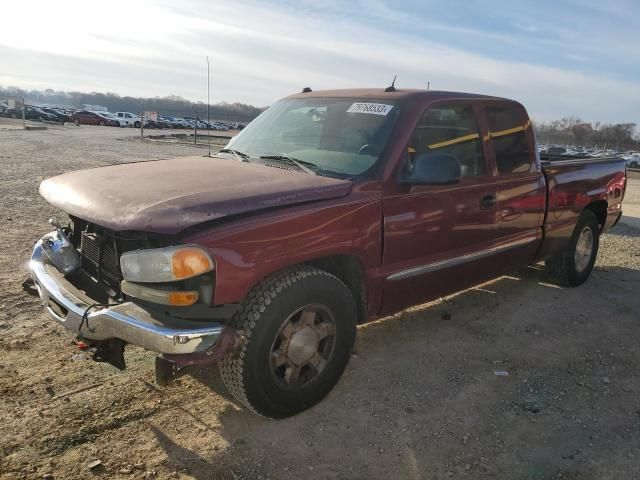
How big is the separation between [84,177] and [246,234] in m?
1.49

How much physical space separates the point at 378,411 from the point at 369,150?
5.60ft

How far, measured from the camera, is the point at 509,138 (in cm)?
469

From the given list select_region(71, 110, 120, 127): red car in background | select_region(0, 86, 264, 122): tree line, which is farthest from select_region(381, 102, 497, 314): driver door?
select_region(0, 86, 264, 122): tree line

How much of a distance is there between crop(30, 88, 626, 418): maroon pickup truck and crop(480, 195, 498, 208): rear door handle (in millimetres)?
16

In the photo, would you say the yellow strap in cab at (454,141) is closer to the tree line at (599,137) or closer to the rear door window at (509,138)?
the rear door window at (509,138)

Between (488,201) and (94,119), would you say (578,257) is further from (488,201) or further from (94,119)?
(94,119)

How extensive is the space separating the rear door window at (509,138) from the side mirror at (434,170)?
43.5 inches

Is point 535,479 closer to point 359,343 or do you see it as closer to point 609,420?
point 609,420

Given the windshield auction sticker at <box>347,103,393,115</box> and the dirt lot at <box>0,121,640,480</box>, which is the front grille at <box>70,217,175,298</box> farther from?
the windshield auction sticker at <box>347,103,393,115</box>

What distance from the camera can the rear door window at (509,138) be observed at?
4.50 meters

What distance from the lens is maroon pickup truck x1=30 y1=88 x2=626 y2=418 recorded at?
270 centimetres

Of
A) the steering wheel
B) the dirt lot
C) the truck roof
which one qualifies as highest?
the truck roof

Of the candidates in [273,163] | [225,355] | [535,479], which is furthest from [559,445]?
[273,163]

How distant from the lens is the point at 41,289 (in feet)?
10.8
